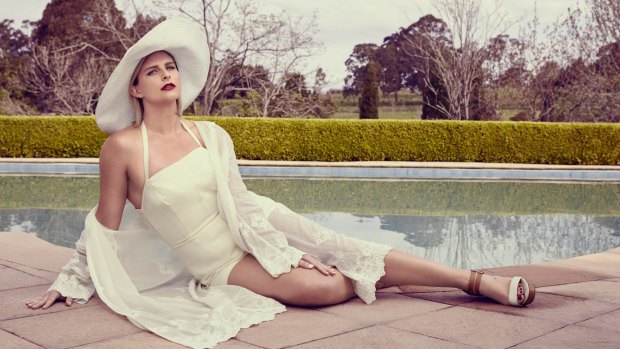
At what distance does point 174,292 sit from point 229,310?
47 cm

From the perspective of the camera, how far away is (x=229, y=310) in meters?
3.01

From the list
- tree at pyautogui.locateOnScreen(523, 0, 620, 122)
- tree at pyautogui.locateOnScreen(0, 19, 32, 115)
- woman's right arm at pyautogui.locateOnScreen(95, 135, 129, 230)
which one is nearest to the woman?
woman's right arm at pyautogui.locateOnScreen(95, 135, 129, 230)

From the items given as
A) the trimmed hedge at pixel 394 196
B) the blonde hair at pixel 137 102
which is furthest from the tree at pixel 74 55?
the blonde hair at pixel 137 102

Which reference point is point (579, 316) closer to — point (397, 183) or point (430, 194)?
point (430, 194)

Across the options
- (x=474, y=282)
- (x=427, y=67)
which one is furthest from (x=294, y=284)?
(x=427, y=67)

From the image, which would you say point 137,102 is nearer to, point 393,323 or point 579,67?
point 393,323

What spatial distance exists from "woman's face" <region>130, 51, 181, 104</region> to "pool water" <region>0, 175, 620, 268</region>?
9.92 ft

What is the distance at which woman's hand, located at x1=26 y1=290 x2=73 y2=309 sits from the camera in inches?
127

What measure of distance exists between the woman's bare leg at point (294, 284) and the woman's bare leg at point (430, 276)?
0.25m

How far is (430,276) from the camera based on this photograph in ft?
10.8

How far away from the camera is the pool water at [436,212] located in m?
6.14

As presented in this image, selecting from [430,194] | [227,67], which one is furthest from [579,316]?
[227,67]

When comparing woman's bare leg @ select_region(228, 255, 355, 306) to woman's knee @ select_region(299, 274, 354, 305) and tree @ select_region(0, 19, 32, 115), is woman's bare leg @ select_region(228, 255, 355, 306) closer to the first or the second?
woman's knee @ select_region(299, 274, 354, 305)

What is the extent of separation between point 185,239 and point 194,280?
275 millimetres
